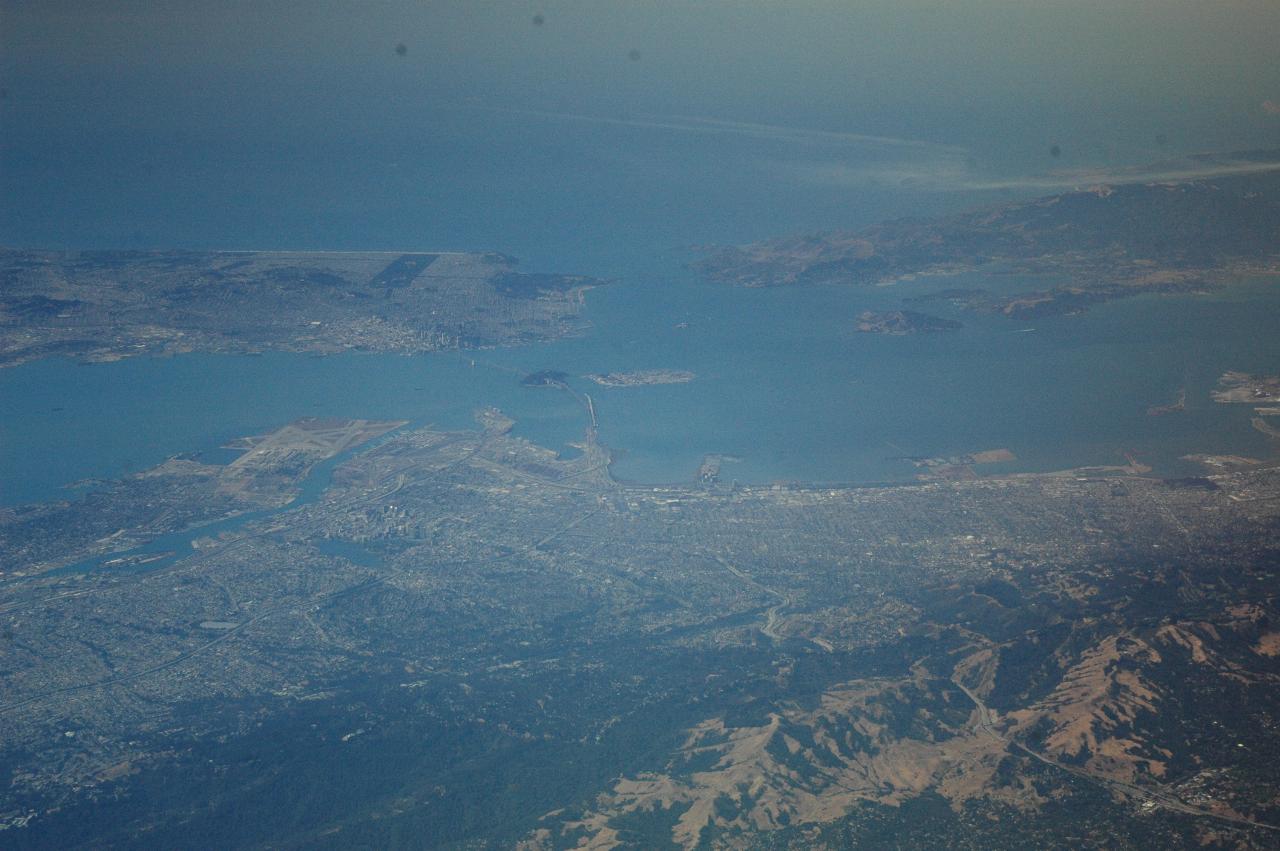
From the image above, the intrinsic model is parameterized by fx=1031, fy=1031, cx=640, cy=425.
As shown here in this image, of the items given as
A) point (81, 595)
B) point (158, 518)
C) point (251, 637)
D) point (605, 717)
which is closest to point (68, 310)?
point (158, 518)

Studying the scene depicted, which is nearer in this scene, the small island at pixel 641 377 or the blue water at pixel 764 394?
the blue water at pixel 764 394

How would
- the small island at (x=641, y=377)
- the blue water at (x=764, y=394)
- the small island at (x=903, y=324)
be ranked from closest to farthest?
1. the blue water at (x=764, y=394)
2. the small island at (x=641, y=377)
3. the small island at (x=903, y=324)

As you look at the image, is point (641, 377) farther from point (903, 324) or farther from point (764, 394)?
point (903, 324)

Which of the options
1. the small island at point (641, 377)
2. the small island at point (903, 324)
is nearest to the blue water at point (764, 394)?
the small island at point (641, 377)

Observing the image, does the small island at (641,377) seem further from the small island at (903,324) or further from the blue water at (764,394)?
the small island at (903,324)

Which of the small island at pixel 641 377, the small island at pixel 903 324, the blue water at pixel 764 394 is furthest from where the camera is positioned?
the small island at pixel 903 324

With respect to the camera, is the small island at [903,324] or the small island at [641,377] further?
the small island at [903,324]

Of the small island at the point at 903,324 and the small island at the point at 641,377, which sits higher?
the small island at the point at 903,324
